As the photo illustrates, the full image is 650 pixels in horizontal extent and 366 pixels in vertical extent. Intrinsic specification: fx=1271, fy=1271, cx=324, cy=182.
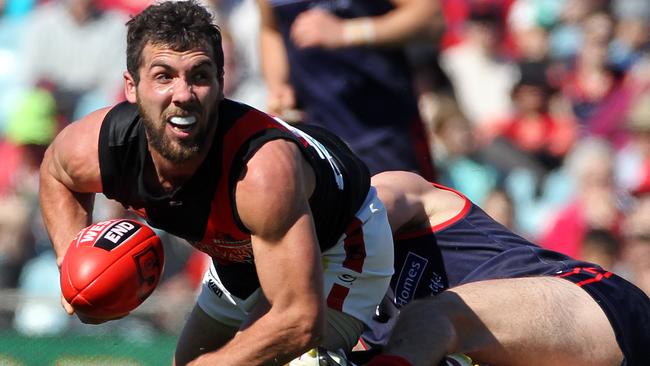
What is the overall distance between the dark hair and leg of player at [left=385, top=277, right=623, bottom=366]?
1218 millimetres

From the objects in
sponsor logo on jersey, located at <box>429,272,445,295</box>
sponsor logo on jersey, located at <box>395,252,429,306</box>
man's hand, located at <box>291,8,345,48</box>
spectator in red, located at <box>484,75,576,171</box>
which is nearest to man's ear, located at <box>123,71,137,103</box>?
sponsor logo on jersey, located at <box>395,252,429,306</box>

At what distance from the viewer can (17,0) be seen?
9.86 meters

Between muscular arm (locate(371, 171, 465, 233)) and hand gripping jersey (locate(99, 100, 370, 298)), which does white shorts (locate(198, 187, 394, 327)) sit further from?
muscular arm (locate(371, 171, 465, 233))

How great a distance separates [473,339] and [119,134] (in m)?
1.52

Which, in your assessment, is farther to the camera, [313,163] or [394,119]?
[394,119]

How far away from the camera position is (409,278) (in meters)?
5.22

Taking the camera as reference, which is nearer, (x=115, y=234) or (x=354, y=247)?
(x=115, y=234)

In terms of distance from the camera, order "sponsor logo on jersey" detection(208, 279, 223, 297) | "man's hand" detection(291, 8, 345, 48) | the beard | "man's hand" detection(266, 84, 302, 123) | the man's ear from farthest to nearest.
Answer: "man's hand" detection(266, 84, 302, 123)
"man's hand" detection(291, 8, 345, 48)
"sponsor logo on jersey" detection(208, 279, 223, 297)
the man's ear
the beard

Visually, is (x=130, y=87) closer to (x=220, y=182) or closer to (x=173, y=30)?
(x=173, y=30)

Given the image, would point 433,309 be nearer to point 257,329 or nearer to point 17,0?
point 257,329

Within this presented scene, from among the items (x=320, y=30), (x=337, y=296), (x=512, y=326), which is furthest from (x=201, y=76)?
(x=320, y=30)

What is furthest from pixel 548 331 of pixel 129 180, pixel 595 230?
pixel 595 230

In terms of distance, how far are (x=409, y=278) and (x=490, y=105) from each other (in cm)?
439

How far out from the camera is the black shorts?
16.3 ft
